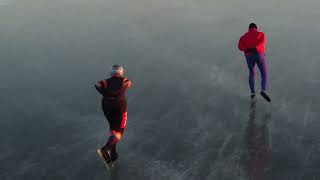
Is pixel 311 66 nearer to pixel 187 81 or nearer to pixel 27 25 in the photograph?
pixel 187 81

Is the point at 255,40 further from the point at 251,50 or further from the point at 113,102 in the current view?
the point at 113,102

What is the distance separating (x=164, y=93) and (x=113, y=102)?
9.45ft

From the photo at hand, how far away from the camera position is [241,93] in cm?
1017

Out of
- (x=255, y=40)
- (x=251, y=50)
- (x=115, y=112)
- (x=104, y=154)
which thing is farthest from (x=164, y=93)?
(x=104, y=154)

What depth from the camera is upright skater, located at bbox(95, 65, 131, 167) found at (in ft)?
24.9

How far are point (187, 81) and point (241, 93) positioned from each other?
128 centimetres

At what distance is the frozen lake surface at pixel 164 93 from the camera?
25.8 feet

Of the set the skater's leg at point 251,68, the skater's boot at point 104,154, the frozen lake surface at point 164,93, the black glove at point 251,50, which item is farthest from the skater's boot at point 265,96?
the skater's boot at point 104,154

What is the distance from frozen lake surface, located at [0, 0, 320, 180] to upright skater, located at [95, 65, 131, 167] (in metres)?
0.43

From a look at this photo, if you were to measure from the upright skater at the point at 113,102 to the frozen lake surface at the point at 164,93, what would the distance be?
431mm

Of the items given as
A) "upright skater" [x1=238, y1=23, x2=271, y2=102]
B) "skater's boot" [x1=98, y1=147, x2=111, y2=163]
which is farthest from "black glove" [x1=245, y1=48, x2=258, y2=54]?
"skater's boot" [x1=98, y1=147, x2=111, y2=163]

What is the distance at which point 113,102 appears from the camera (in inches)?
301

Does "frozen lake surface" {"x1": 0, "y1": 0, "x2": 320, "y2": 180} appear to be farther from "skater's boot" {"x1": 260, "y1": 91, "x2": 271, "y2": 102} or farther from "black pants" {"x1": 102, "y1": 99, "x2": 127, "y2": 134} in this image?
"black pants" {"x1": 102, "y1": 99, "x2": 127, "y2": 134}

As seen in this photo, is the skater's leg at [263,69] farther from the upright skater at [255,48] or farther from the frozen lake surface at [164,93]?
the frozen lake surface at [164,93]
